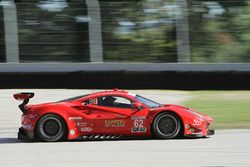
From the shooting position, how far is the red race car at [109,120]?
39.2 feet

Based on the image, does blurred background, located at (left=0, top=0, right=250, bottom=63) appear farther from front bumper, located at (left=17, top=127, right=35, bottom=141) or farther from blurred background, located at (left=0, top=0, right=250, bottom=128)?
front bumper, located at (left=17, top=127, right=35, bottom=141)

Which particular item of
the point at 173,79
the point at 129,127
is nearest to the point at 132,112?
the point at 129,127

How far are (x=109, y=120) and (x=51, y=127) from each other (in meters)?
1.20

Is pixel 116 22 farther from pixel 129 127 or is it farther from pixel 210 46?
pixel 129 127

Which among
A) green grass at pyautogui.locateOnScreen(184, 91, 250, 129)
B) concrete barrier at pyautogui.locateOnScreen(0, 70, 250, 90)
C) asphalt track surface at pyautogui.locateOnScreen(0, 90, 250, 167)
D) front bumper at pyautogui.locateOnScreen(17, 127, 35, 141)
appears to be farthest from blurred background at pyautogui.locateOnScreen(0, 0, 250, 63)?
front bumper at pyautogui.locateOnScreen(17, 127, 35, 141)

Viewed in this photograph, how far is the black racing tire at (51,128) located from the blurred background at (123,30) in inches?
454

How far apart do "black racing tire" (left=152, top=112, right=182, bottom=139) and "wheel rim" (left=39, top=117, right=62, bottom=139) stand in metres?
1.94

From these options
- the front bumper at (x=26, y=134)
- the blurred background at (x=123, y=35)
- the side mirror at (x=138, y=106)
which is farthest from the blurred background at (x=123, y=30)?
the side mirror at (x=138, y=106)

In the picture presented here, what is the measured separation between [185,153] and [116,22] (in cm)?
1485

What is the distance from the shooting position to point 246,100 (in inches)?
768

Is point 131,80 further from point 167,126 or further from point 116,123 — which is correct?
point 167,126

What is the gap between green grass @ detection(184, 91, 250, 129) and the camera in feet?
49.7

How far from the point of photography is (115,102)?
12.3 meters

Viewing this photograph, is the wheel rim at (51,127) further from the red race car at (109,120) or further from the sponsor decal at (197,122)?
the sponsor decal at (197,122)
